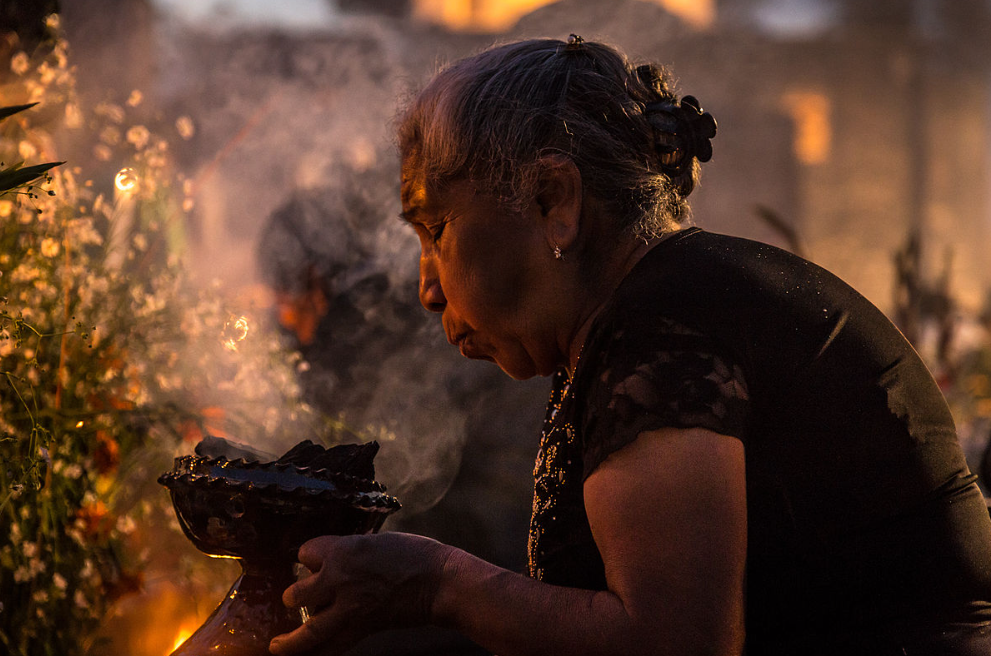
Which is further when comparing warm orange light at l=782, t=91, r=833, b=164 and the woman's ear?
warm orange light at l=782, t=91, r=833, b=164

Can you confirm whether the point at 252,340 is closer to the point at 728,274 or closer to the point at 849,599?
the point at 728,274

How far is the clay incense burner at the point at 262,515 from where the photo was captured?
5.08 ft

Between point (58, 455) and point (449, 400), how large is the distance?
200 cm

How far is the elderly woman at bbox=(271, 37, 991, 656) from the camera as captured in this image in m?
1.49

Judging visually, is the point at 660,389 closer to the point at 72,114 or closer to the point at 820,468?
the point at 820,468

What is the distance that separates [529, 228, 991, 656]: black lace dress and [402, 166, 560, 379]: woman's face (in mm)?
272

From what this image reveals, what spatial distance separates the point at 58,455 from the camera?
2.35 m

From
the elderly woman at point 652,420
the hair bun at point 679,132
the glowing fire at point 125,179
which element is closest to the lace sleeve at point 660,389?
the elderly woman at point 652,420

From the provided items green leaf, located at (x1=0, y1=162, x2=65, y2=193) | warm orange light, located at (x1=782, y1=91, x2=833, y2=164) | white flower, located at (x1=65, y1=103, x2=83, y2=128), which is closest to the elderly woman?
green leaf, located at (x1=0, y1=162, x2=65, y2=193)

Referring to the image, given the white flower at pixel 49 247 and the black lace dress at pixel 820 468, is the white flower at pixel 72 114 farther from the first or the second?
the black lace dress at pixel 820 468

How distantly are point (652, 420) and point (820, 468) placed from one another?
0.40m

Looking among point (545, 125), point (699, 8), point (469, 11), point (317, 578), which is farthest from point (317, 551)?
point (699, 8)

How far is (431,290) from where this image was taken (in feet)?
6.77

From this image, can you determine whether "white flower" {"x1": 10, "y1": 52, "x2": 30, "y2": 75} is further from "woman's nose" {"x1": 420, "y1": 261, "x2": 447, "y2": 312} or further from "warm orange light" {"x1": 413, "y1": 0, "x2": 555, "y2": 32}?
"warm orange light" {"x1": 413, "y1": 0, "x2": 555, "y2": 32}
